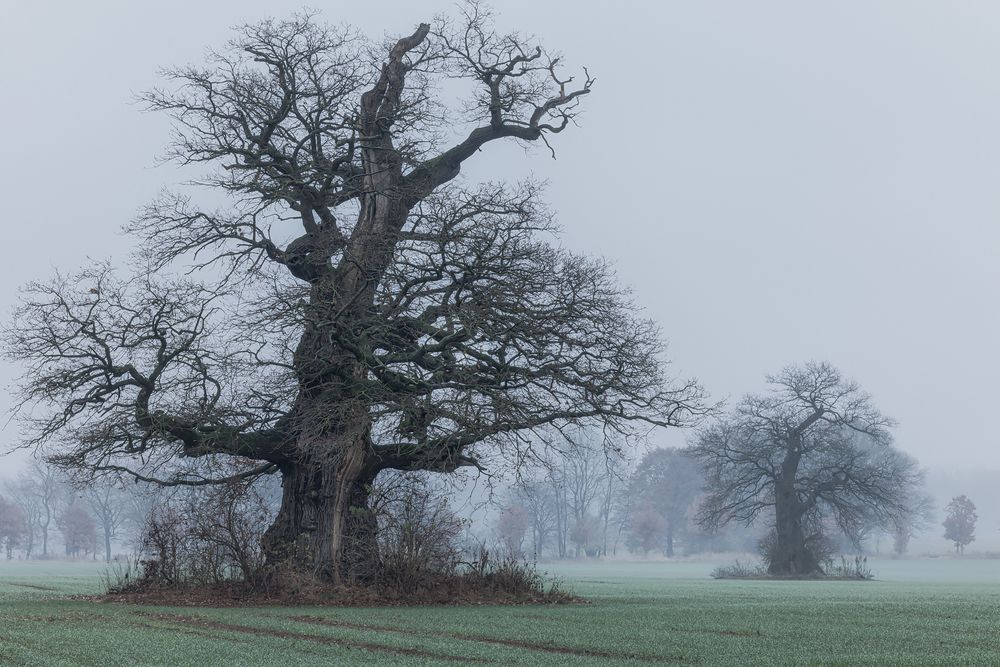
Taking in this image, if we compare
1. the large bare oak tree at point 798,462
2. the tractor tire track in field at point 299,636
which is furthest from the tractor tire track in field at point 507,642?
the large bare oak tree at point 798,462

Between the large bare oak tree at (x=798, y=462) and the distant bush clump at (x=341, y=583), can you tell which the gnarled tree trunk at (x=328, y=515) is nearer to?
the distant bush clump at (x=341, y=583)

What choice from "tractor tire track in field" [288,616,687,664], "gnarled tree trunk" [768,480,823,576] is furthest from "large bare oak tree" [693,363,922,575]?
"tractor tire track in field" [288,616,687,664]

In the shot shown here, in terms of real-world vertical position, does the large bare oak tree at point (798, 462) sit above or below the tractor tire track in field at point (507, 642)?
above

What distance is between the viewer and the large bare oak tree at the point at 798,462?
56.1m

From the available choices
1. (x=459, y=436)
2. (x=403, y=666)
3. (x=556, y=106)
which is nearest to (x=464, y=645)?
(x=403, y=666)

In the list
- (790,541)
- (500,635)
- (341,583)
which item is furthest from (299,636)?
(790,541)

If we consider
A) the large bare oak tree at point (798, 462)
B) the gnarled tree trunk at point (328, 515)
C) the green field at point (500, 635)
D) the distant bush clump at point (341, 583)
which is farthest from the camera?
the large bare oak tree at point (798, 462)

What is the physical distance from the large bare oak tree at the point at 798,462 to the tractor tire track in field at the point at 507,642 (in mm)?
39642

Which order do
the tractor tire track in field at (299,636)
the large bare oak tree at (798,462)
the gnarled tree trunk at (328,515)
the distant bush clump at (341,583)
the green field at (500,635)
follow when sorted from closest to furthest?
the green field at (500,635) → the tractor tire track in field at (299,636) → the distant bush clump at (341,583) → the gnarled tree trunk at (328,515) → the large bare oak tree at (798,462)

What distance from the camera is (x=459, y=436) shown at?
2528 centimetres

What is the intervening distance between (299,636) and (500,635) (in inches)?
124

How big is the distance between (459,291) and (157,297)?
7.11 meters

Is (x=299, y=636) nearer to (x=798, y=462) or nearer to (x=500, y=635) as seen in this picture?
(x=500, y=635)

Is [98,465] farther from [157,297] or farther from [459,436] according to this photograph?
[459,436]
